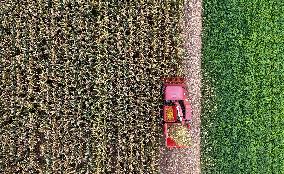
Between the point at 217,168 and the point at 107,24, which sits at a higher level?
the point at 107,24

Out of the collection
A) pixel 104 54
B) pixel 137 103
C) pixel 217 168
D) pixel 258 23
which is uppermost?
pixel 258 23

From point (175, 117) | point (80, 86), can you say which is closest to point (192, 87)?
point (175, 117)

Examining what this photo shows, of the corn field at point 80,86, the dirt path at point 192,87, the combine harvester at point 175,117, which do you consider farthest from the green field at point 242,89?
the corn field at point 80,86

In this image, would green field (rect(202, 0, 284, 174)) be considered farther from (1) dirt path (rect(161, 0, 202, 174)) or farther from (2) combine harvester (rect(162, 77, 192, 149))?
(2) combine harvester (rect(162, 77, 192, 149))

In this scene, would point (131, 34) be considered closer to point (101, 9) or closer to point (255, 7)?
point (101, 9)

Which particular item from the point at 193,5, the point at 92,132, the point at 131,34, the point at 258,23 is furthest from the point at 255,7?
the point at 92,132
